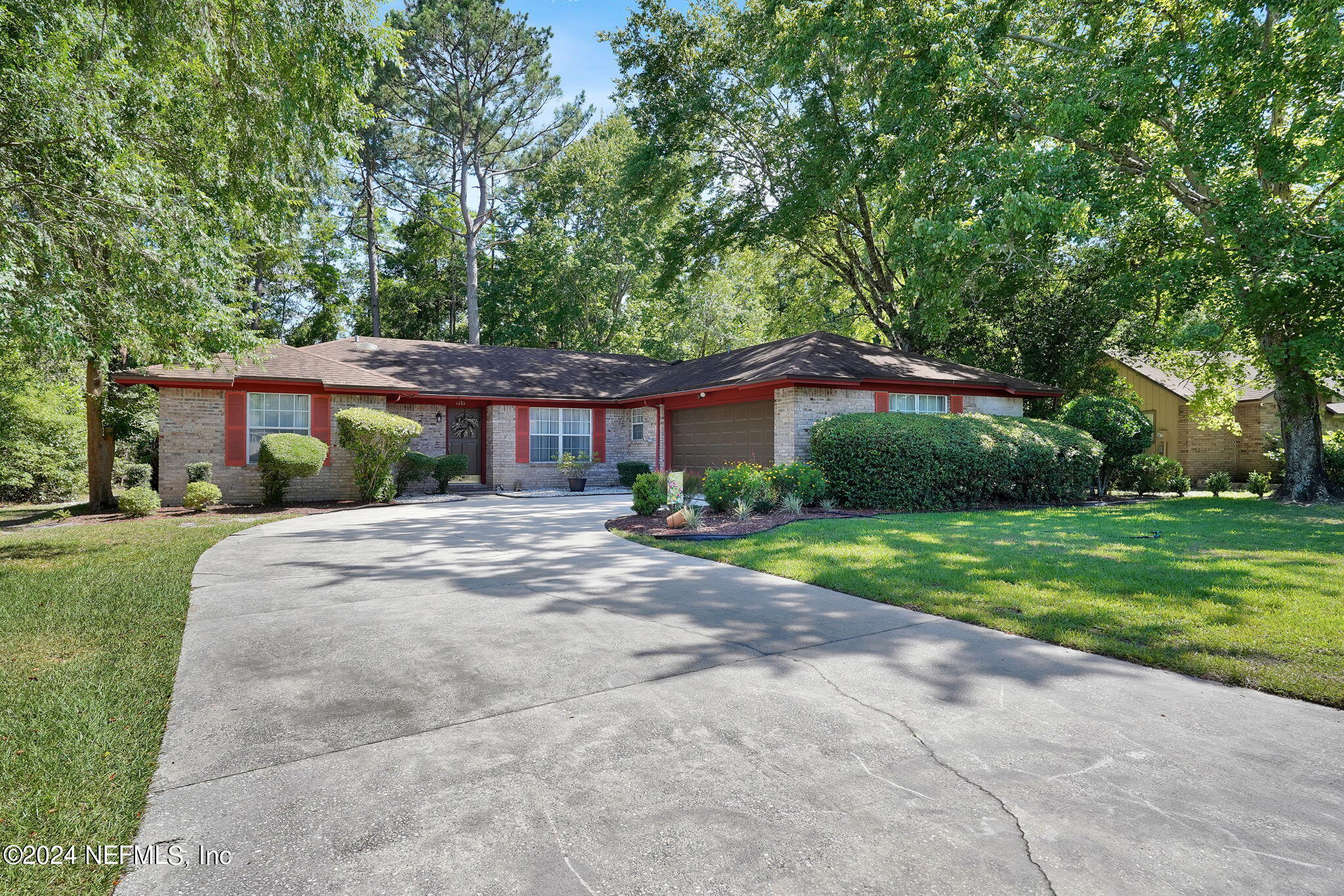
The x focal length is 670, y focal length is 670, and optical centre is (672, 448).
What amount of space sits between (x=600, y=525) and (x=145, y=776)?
837 cm

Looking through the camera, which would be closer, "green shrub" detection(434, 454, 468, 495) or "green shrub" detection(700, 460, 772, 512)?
"green shrub" detection(700, 460, 772, 512)

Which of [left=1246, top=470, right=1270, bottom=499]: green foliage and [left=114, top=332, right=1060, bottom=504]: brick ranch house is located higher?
[left=114, top=332, right=1060, bottom=504]: brick ranch house

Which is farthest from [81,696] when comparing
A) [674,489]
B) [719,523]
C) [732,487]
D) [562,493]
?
[562,493]

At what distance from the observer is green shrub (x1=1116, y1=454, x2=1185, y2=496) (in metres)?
17.5

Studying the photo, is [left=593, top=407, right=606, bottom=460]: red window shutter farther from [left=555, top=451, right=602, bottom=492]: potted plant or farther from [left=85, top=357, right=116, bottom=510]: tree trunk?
[left=85, top=357, right=116, bottom=510]: tree trunk

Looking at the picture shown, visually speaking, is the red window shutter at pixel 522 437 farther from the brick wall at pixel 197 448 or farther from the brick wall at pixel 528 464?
the brick wall at pixel 197 448

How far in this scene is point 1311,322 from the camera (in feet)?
43.2

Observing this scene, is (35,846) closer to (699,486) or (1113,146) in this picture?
(699,486)

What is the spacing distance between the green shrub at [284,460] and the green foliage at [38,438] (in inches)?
233

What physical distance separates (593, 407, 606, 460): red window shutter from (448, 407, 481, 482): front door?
11.1 ft

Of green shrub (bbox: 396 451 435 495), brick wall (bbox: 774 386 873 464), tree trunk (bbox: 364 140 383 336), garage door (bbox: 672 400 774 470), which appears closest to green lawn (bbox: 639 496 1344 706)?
brick wall (bbox: 774 386 873 464)

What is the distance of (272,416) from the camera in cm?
1561

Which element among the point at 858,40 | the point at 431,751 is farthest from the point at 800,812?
the point at 858,40

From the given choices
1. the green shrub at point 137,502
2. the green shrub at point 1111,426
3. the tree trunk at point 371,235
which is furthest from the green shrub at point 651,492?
the tree trunk at point 371,235
